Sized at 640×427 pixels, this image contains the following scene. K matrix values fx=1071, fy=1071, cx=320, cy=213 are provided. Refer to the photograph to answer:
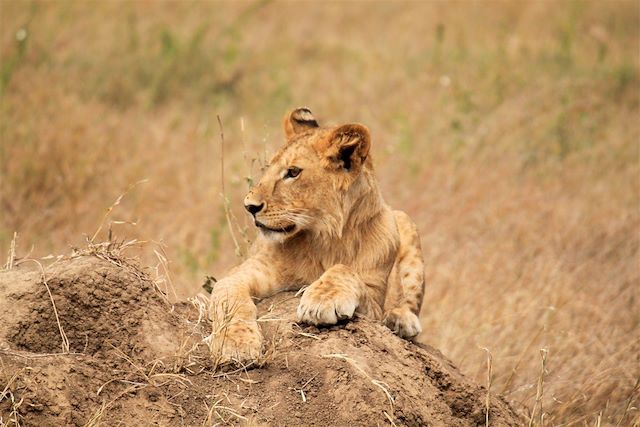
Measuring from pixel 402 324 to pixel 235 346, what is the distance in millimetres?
1072

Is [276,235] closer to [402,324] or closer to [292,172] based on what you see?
[292,172]

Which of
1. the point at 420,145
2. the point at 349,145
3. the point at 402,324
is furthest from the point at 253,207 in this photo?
the point at 420,145

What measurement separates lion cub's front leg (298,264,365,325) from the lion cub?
0.19 m

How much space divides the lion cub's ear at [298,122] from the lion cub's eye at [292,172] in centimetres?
55

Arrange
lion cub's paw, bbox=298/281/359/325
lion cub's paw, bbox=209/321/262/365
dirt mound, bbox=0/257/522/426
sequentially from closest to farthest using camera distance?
dirt mound, bbox=0/257/522/426, lion cub's paw, bbox=209/321/262/365, lion cub's paw, bbox=298/281/359/325

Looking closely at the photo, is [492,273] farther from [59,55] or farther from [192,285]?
[59,55]

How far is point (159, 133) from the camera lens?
10961mm

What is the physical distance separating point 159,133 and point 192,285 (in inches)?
135

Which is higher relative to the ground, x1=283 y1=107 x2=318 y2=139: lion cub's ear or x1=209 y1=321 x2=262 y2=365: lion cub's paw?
x1=283 y1=107 x2=318 y2=139: lion cub's ear

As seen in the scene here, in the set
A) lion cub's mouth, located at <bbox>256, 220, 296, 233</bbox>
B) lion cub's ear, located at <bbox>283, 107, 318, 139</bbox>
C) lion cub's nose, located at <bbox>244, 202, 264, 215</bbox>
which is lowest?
lion cub's mouth, located at <bbox>256, 220, 296, 233</bbox>

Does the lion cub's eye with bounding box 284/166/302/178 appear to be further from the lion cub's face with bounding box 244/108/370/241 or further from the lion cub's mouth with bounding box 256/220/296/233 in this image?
the lion cub's mouth with bounding box 256/220/296/233

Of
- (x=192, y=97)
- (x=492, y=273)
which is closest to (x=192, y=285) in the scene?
(x=492, y=273)

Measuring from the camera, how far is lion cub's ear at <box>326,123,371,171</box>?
17.0 feet

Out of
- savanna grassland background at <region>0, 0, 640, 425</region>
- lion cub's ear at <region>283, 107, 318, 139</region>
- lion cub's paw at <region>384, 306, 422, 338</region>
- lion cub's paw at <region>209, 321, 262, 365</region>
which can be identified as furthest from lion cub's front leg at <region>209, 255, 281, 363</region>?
savanna grassland background at <region>0, 0, 640, 425</region>
